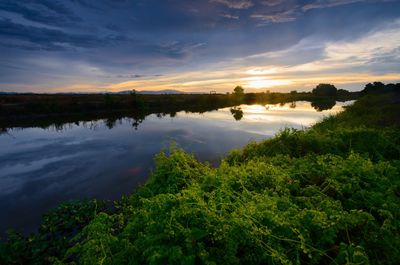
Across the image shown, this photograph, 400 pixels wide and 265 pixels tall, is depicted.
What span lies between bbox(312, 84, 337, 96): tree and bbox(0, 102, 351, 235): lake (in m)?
122

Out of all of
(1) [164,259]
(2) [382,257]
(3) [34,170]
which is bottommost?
(3) [34,170]

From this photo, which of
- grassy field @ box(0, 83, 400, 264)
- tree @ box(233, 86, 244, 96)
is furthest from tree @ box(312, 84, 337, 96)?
grassy field @ box(0, 83, 400, 264)

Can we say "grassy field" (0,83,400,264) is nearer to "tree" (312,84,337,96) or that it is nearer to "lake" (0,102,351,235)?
"lake" (0,102,351,235)

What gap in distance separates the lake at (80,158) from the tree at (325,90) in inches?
4792

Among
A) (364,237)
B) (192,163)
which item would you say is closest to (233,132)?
(192,163)

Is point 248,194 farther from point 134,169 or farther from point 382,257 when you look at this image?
point 134,169

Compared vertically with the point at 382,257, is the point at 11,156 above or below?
below

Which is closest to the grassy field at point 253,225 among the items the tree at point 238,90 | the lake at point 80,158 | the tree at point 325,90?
the lake at point 80,158

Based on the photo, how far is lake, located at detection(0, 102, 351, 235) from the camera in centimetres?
1182

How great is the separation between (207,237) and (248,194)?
190cm

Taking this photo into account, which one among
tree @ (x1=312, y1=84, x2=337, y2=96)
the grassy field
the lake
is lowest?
the lake

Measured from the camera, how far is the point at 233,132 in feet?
88.2

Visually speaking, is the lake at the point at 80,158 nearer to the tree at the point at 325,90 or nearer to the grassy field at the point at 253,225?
the grassy field at the point at 253,225

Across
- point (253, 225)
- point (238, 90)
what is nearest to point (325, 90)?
point (238, 90)
